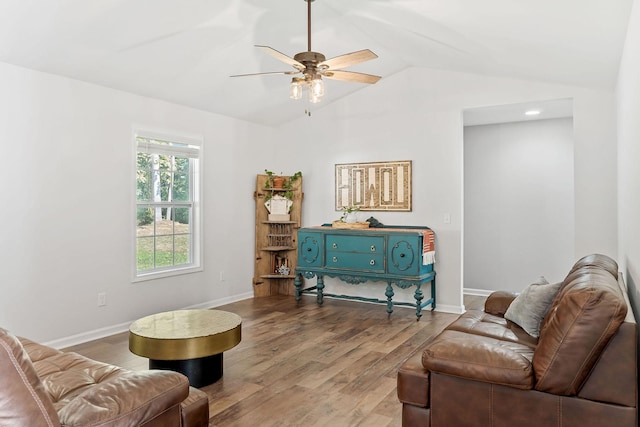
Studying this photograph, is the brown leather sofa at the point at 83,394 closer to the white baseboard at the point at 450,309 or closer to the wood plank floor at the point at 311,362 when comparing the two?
the wood plank floor at the point at 311,362

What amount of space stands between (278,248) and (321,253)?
0.86 meters

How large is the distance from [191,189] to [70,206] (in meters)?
1.51

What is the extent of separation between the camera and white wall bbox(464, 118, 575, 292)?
575cm

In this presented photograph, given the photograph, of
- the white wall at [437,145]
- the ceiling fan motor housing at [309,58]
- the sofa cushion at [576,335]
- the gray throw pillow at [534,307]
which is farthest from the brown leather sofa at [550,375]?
the white wall at [437,145]

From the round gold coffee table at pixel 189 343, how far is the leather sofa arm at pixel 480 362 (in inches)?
57.3

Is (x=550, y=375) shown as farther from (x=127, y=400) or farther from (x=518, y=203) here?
(x=518, y=203)

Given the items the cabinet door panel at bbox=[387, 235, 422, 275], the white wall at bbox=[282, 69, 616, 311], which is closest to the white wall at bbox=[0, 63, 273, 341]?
the white wall at bbox=[282, 69, 616, 311]

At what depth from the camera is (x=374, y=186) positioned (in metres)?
5.77

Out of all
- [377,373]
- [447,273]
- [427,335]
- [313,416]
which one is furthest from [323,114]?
[313,416]

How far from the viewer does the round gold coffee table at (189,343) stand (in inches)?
113

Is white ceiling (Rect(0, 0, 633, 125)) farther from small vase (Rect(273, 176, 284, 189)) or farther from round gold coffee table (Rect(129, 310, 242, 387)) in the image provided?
round gold coffee table (Rect(129, 310, 242, 387))

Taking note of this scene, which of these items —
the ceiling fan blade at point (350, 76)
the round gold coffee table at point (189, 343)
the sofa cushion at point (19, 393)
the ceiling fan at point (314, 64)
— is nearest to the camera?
the sofa cushion at point (19, 393)

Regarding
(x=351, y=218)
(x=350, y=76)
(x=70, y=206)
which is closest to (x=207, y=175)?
(x=70, y=206)

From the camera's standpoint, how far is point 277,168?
6504 mm
